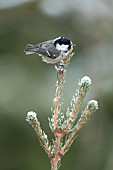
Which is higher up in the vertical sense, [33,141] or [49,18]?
[49,18]

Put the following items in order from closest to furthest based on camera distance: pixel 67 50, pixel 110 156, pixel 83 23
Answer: pixel 67 50 → pixel 110 156 → pixel 83 23

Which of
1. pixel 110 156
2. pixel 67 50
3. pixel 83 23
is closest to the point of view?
pixel 67 50

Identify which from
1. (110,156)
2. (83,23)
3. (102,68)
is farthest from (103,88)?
(83,23)

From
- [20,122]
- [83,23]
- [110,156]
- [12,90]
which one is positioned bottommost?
[110,156]

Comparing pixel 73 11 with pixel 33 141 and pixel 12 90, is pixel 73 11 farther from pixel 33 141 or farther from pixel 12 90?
pixel 33 141

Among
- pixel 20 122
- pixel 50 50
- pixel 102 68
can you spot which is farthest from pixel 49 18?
pixel 50 50

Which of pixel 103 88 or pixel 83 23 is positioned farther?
pixel 83 23
